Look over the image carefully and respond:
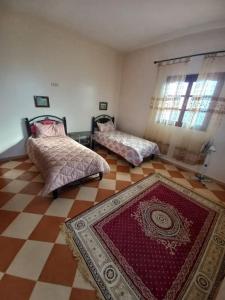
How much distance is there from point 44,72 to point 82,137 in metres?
1.75

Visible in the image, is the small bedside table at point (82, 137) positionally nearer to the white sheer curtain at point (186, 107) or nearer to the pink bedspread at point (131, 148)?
the pink bedspread at point (131, 148)

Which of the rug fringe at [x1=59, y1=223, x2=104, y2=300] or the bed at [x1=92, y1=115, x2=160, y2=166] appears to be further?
the bed at [x1=92, y1=115, x2=160, y2=166]

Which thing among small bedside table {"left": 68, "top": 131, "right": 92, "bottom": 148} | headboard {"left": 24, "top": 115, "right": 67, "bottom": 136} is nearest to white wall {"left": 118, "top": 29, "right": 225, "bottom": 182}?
small bedside table {"left": 68, "top": 131, "right": 92, "bottom": 148}

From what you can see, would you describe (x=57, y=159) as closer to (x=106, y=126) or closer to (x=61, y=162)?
(x=61, y=162)

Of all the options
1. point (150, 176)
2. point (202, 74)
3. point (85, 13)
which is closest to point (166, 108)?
point (202, 74)

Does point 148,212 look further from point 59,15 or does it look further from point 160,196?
point 59,15

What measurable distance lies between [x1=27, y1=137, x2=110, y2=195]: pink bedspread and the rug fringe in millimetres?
570

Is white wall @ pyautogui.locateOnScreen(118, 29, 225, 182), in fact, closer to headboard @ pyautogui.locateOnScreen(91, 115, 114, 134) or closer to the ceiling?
the ceiling

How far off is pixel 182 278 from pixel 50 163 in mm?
1998

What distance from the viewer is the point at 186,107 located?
2949 mm

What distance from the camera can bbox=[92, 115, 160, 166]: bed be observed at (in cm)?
298

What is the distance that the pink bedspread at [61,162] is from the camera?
1925 millimetres

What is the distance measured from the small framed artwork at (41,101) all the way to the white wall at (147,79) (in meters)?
2.32

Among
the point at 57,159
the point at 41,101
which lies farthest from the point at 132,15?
the point at 57,159
